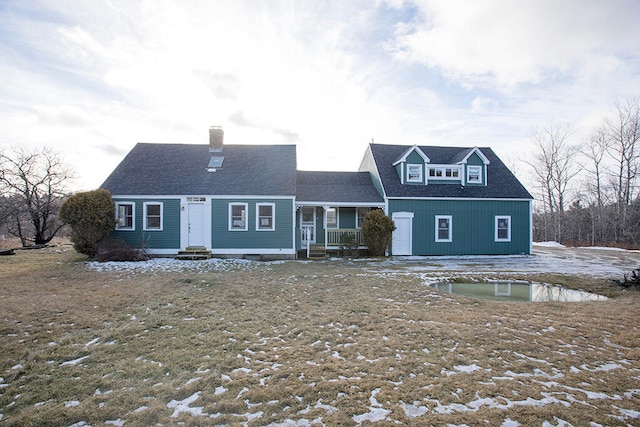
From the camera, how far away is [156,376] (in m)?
3.95

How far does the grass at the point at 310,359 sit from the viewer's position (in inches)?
127

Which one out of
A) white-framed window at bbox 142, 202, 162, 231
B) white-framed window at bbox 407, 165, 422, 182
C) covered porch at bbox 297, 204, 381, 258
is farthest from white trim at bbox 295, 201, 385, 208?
white-framed window at bbox 142, 202, 162, 231

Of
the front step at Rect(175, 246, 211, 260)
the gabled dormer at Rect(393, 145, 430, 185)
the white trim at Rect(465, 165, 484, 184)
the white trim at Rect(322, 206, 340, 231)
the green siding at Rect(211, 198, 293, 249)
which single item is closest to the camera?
the front step at Rect(175, 246, 211, 260)

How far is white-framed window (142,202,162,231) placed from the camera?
52.3ft

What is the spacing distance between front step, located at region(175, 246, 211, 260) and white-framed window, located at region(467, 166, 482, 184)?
609 inches

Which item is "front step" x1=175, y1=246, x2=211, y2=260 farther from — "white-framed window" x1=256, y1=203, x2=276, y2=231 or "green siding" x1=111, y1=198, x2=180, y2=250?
"white-framed window" x1=256, y1=203, x2=276, y2=231

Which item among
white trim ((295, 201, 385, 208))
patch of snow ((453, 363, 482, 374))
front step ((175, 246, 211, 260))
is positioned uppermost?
white trim ((295, 201, 385, 208))

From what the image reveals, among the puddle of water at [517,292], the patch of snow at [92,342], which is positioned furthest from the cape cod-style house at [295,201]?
the patch of snow at [92,342]

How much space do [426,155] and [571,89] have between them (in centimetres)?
761

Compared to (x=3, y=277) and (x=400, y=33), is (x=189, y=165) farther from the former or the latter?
(x=400, y=33)

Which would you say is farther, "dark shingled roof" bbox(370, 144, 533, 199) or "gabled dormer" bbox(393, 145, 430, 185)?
"gabled dormer" bbox(393, 145, 430, 185)

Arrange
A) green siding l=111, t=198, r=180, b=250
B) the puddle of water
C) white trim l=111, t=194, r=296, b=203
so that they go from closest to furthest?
the puddle of water, green siding l=111, t=198, r=180, b=250, white trim l=111, t=194, r=296, b=203

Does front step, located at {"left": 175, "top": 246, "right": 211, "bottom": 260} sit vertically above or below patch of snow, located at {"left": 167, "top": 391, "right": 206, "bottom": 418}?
above

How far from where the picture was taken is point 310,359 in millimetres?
4438
